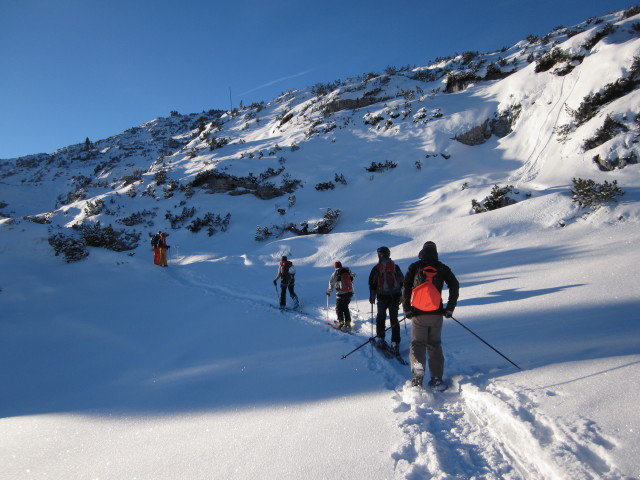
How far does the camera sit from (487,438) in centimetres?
299

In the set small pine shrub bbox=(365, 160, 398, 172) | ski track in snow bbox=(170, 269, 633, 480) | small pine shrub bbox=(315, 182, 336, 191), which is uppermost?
small pine shrub bbox=(365, 160, 398, 172)

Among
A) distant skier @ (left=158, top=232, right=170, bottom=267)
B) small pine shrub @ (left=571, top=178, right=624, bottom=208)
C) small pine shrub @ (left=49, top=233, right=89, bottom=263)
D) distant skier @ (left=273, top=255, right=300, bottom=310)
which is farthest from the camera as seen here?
distant skier @ (left=158, top=232, right=170, bottom=267)

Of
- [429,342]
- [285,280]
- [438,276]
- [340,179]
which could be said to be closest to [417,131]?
[340,179]

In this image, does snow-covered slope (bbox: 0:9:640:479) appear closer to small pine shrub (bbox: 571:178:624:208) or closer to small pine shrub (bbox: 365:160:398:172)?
small pine shrub (bbox: 365:160:398:172)

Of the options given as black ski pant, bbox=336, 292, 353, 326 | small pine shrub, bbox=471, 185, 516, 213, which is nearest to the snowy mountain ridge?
small pine shrub, bbox=471, 185, 516, 213

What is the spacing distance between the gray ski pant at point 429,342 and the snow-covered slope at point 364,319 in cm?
34

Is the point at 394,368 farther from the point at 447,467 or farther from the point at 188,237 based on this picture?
the point at 188,237

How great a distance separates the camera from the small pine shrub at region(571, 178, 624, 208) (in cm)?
848

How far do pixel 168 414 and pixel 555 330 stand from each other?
5.57m

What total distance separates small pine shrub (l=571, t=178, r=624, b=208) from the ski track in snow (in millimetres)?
8157

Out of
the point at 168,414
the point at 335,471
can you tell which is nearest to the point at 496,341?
the point at 335,471

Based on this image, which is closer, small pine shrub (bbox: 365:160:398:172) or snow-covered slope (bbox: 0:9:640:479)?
snow-covered slope (bbox: 0:9:640:479)

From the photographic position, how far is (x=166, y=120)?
59.7 metres

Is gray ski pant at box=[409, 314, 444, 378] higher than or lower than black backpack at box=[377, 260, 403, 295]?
lower
